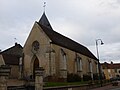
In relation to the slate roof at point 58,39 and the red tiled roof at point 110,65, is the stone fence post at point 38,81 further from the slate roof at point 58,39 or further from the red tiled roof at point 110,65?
the red tiled roof at point 110,65

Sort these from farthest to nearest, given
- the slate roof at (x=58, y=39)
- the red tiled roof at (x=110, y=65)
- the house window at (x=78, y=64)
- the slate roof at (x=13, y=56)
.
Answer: the red tiled roof at (x=110, y=65) < the slate roof at (x=13, y=56) < the house window at (x=78, y=64) < the slate roof at (x=58, y=39)

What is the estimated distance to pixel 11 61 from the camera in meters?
44.0

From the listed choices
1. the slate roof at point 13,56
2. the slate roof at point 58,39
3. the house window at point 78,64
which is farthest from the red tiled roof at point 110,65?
the house window at point 78,64

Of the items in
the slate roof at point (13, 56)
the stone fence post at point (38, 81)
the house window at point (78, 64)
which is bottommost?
the stone fence post at point (38, 81)

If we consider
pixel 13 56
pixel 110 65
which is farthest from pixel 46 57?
pixel 110 65

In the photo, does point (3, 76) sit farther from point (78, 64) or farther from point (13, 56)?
point (13, 56)

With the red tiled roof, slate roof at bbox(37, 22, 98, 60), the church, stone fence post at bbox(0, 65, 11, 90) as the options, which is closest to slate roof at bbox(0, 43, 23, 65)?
the church

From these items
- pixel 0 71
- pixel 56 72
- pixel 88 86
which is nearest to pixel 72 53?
pixel 56 72

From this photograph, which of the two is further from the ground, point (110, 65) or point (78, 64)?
point (110, 65)

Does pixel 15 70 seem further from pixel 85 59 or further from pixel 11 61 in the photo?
pixel 85 59

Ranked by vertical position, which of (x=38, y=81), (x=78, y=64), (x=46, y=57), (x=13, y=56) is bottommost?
(x=38, y=81)

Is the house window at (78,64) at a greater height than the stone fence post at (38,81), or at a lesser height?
greater

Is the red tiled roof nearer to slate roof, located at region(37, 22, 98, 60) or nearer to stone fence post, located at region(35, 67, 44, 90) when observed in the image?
slate roof, located at region(37, 22, 98, 60)

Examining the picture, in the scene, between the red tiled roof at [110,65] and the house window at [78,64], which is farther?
the red tiled roof at [110,65]
